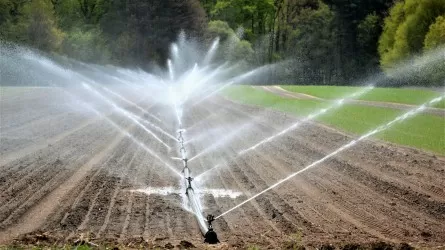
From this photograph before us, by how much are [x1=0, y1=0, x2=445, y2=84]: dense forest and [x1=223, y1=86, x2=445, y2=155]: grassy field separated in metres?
36.0

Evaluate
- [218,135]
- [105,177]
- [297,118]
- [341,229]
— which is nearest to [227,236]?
[341,229]

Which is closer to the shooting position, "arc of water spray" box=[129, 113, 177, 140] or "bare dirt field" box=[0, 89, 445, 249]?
"bare dirt field" box=[0, 89, 445, 249]

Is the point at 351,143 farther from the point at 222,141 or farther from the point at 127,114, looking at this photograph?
the point at 127,114

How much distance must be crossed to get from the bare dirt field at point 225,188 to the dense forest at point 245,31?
172ft

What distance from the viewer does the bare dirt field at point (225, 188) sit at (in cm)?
1220

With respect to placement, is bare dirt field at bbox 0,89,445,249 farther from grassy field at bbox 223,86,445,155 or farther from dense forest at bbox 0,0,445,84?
dense forest at bbox 0,0,445,84

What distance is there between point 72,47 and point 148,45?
13021 millimetres

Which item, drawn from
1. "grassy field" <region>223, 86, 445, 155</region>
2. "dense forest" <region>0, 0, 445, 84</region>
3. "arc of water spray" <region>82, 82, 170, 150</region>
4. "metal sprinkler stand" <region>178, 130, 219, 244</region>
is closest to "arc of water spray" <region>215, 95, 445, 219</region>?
"grassy field" <region>223, 86, 445, 155</region>

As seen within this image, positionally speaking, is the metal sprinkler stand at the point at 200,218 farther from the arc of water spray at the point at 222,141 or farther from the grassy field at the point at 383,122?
the grassy field at the point at 383,122

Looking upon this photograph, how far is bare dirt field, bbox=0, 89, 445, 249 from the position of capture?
12195 mm

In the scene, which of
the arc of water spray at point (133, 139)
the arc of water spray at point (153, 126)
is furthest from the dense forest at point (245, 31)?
the arc of water spray at point (153, 126)

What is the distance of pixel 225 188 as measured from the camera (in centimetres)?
1692

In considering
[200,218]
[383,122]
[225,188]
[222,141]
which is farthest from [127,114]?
[200,218]

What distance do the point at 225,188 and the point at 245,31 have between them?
305 ft
